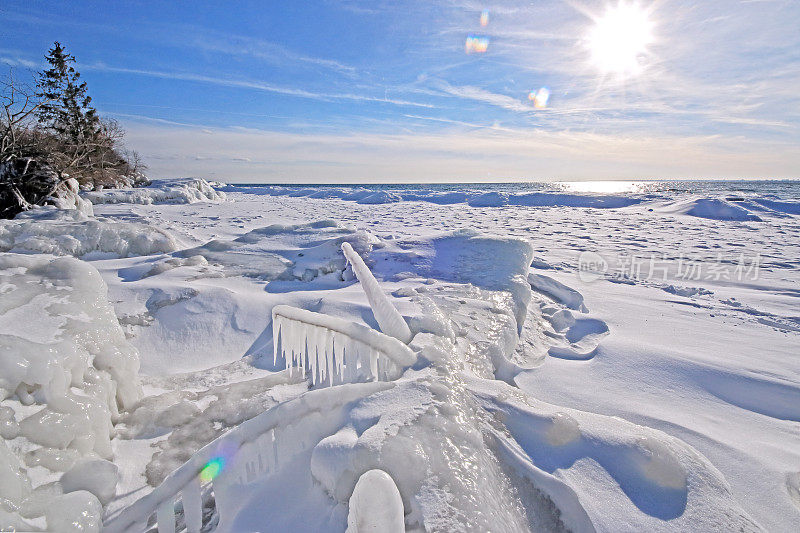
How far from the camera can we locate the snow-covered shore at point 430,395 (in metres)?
1.28

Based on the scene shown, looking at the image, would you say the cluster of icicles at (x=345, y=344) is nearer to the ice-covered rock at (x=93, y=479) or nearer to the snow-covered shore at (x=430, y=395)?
the snow-covered shore at (x=430, y=395)

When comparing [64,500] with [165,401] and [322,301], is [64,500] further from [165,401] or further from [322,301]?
[322,301]

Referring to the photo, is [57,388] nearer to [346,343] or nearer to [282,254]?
[346,343]

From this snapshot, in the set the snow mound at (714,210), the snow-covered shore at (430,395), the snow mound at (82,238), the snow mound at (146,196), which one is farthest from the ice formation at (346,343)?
the snow mound at (714,210)

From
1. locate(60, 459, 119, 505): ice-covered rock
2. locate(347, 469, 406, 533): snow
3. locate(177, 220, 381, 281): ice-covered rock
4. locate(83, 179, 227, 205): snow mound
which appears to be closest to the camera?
locate(347, 469, 406, 533): snow

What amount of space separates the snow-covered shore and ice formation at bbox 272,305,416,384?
112 mm

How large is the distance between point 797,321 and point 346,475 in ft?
15.0

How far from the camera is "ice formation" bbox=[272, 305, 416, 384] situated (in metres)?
1.79

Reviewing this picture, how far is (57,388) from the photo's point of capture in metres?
1.55

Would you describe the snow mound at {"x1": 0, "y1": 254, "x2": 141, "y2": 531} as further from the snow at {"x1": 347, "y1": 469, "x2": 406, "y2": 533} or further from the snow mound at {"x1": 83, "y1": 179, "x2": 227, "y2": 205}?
the snow mound at {"x1": 83, "y1": 179, "x2": 227, "y2": 205}

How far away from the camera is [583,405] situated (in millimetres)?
2135

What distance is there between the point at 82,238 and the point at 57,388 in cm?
417

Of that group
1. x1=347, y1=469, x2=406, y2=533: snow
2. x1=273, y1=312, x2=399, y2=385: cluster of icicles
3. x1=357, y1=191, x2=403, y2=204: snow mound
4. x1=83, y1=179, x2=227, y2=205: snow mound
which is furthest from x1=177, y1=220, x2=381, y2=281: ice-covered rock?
x1=357, y1=191, x2=403, y2=204: snow mound

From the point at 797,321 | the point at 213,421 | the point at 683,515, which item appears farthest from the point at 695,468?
the point at 797,321
